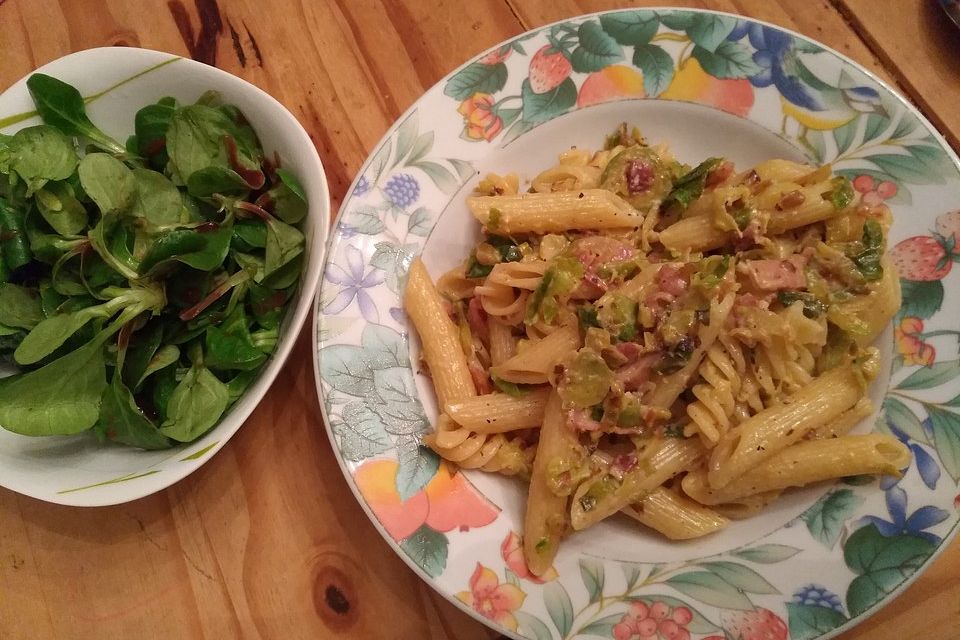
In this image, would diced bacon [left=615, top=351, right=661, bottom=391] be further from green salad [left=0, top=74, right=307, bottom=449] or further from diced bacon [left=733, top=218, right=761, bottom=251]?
green salad [left=0, top=74, right=307, bottom=449]

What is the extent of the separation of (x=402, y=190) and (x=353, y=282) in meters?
0.28

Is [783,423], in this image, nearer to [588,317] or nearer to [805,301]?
[805,301]

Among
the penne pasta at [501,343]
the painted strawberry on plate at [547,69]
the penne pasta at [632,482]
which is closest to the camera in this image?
the penne pasta at [632,482]

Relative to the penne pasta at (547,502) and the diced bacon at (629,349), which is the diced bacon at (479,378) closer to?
the penne pasta at (547,502)

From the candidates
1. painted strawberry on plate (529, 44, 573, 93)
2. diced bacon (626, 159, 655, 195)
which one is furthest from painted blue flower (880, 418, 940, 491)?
painted strawberry on plate (529, 44, 573, 93)

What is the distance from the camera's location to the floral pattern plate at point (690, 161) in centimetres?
141

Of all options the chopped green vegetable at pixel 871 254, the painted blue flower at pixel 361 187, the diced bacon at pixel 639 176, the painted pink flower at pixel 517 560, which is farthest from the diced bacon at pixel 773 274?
the painted blue flower at pixel 361 187

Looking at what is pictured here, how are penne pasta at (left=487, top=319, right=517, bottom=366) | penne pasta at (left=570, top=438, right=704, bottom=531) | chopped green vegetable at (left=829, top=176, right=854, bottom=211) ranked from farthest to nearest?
1. penne pasta at (left=487, top=319, right=517, bottom=366)
2. chopped green vegetable at (left=829, top=176, right=854, bottom=211)
3. penne pasta at (left=570, top=438, right=704, bottom=531)

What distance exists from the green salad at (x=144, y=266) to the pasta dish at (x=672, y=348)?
1.33 feet

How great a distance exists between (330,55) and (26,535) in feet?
5.26

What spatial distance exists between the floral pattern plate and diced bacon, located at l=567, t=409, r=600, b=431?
285 mm

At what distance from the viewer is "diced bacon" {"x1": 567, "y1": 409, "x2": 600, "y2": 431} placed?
1.47m

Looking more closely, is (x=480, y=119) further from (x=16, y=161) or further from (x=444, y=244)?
(x=16, y=161)

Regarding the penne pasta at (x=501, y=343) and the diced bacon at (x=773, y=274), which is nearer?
the diced bacon at (x=773, y=274)
